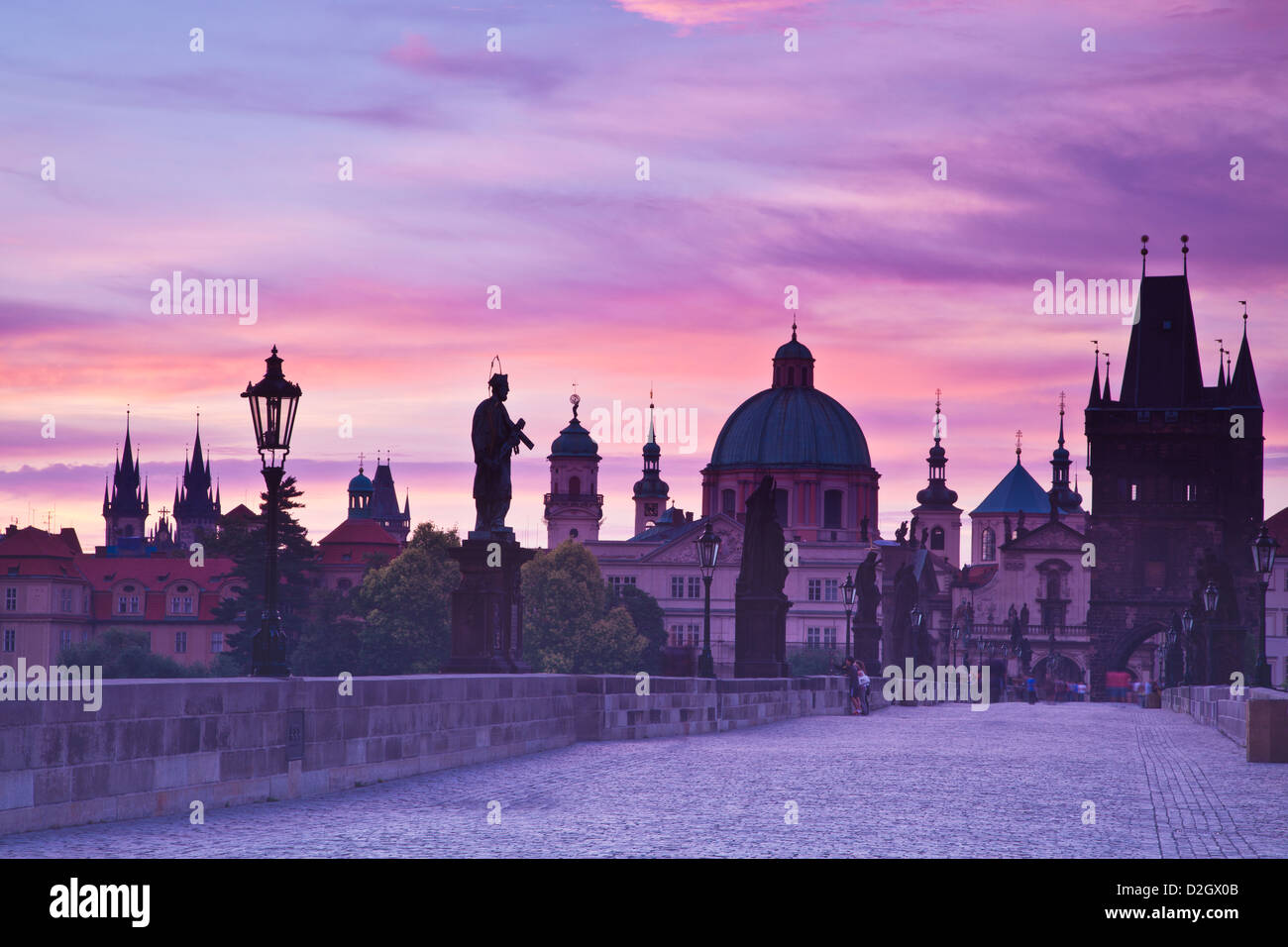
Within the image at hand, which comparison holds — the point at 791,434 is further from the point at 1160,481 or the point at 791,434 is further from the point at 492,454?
the point at 492,454

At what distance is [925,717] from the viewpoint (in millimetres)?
47500

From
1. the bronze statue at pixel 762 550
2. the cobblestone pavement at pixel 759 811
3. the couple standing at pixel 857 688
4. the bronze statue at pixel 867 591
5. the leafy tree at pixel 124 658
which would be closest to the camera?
the cobblestone pavement at pixel 759 811

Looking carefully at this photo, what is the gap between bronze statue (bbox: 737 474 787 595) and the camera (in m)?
41.7

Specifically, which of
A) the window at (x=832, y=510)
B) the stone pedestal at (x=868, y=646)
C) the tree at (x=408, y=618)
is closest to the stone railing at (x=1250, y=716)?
the stone pedestal at (x=868, y=646)

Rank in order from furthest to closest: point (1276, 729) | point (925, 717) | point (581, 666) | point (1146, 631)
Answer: point (581, 666) → point (1146, 631) → point (925, 717) → point (1276, 729)

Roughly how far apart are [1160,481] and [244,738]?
414 ft

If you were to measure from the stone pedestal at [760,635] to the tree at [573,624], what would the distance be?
100677 mm

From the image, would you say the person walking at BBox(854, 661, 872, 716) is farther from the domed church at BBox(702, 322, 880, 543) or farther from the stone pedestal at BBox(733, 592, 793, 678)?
the domed church at BBox(702, 322, 880, 543)

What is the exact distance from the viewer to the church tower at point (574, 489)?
19162cm

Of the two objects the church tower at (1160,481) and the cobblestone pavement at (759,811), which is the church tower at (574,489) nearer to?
the church tower at (1160,481)

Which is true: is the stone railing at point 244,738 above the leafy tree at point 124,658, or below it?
above
